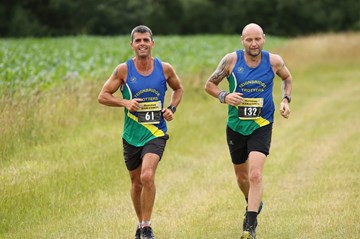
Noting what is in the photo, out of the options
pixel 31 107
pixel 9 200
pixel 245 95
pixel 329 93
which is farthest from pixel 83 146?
pixel 329 93

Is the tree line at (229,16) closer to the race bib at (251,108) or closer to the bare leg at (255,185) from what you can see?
the race bib at (251,108)

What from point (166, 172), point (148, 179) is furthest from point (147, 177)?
point (166, 172)

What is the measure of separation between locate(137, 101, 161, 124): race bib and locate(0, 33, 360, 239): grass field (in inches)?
56.2

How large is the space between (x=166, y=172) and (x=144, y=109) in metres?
4.95

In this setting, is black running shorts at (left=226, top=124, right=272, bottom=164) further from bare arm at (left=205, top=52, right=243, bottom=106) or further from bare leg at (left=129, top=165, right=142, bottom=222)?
bare leg at (left=129, top=165, right=142, bottom=222)

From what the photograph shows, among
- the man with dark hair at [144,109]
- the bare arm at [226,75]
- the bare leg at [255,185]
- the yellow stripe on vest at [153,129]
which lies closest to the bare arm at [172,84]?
the man with dark hair at [144,109]

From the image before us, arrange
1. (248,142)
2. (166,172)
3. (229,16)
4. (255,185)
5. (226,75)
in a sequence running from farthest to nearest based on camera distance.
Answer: (229,16) → (166,172) → (226,75) → (248,142) → (255,185)

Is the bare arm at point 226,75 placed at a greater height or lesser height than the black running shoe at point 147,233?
greater

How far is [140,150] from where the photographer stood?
8.54 metres

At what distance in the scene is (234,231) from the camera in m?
9.20

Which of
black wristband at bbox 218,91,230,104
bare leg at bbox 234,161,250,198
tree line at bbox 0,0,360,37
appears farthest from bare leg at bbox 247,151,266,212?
tree line at bbox 0,0,360,37

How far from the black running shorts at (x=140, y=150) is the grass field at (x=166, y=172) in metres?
0.95

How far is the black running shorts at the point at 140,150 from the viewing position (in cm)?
842

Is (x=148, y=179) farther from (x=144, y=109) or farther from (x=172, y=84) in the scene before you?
(x=172, y=84)
